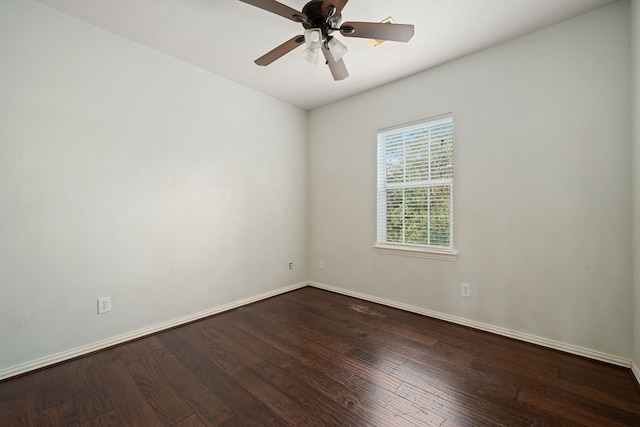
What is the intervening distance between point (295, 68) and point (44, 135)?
2130 mm

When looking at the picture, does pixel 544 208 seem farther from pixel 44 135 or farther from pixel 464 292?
pixel 44 135

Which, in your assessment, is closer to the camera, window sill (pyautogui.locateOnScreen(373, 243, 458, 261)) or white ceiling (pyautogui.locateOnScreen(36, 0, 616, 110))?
white ceiling (pyautogui.locateOnScreen(36, 0, 616, 110))

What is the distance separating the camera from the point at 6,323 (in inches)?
70.3

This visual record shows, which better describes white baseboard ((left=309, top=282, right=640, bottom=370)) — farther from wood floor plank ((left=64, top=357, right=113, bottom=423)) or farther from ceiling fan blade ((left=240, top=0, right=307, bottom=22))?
ceiling fan blade ((left=240, top=0, right=307, bottom=22))

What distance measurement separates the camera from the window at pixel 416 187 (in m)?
2.70

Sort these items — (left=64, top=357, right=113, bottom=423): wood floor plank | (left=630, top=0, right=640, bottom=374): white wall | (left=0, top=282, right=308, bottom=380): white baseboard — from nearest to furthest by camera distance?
(left=64, top=357, right=113, bottom=423): wood floor plank → (left=630, top=0, right=640, bottom=374): white wall → (left=0, top=282, right=308, bottom=380): white baseboard

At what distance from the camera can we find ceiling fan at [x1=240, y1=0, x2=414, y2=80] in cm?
159

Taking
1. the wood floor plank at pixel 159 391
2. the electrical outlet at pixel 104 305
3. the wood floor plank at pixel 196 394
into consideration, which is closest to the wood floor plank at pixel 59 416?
the wood floor plank at pixel 159 391

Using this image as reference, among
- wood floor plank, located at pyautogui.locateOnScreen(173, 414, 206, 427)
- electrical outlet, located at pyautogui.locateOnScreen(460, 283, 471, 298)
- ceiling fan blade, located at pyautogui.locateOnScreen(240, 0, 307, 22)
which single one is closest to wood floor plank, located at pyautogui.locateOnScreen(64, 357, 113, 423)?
wood floor plank, located at pyautogui.locateOnScreen(173, 414, 206, 427)

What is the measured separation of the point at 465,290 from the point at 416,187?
3.71 feet

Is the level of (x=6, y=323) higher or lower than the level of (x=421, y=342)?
higher

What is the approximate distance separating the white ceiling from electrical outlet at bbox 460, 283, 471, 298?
218 cm

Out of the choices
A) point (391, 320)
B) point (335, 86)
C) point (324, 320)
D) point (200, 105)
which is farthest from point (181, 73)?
point (391, 320)

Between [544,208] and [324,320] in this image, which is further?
[324,320]
